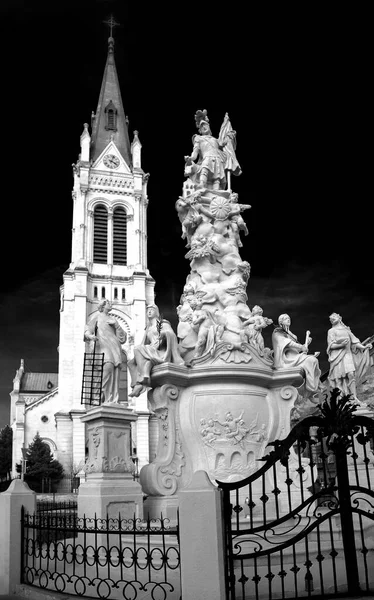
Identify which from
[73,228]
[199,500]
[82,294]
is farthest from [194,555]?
[73,228]

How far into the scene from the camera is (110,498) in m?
10.1

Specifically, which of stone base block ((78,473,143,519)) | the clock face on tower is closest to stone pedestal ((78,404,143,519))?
stone base block ((78,473,143,519))

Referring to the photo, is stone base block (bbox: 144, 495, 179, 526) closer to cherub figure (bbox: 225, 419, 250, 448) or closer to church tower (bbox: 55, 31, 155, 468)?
cherub figure (bbox: 225, 419, 250, 448)

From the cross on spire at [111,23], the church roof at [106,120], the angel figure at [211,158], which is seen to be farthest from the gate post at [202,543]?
the cross on spire at [111,23]

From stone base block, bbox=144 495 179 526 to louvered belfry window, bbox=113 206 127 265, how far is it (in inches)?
2245

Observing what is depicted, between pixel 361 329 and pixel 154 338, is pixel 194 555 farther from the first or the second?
pixel 361 329

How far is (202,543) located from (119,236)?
6335cm

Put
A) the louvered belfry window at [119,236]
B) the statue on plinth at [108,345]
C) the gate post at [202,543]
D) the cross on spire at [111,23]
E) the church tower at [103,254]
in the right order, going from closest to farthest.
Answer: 1. the gate post at [202,543]
2. the statue on plinth at [108,345]
3. the church tower at [103,254]
4. the louvered belfry window at [119,236]
5. the cross on spire at [111,23]

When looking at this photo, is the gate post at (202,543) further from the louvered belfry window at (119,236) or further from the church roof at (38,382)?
the church roof at (38,382)

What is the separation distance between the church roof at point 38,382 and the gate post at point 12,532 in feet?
236

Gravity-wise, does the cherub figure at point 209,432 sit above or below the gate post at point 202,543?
above

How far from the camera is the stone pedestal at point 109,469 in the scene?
1014 cm

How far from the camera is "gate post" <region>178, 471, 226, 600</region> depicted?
540cm

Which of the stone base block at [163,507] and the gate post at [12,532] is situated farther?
the stone base block at [163,507]
